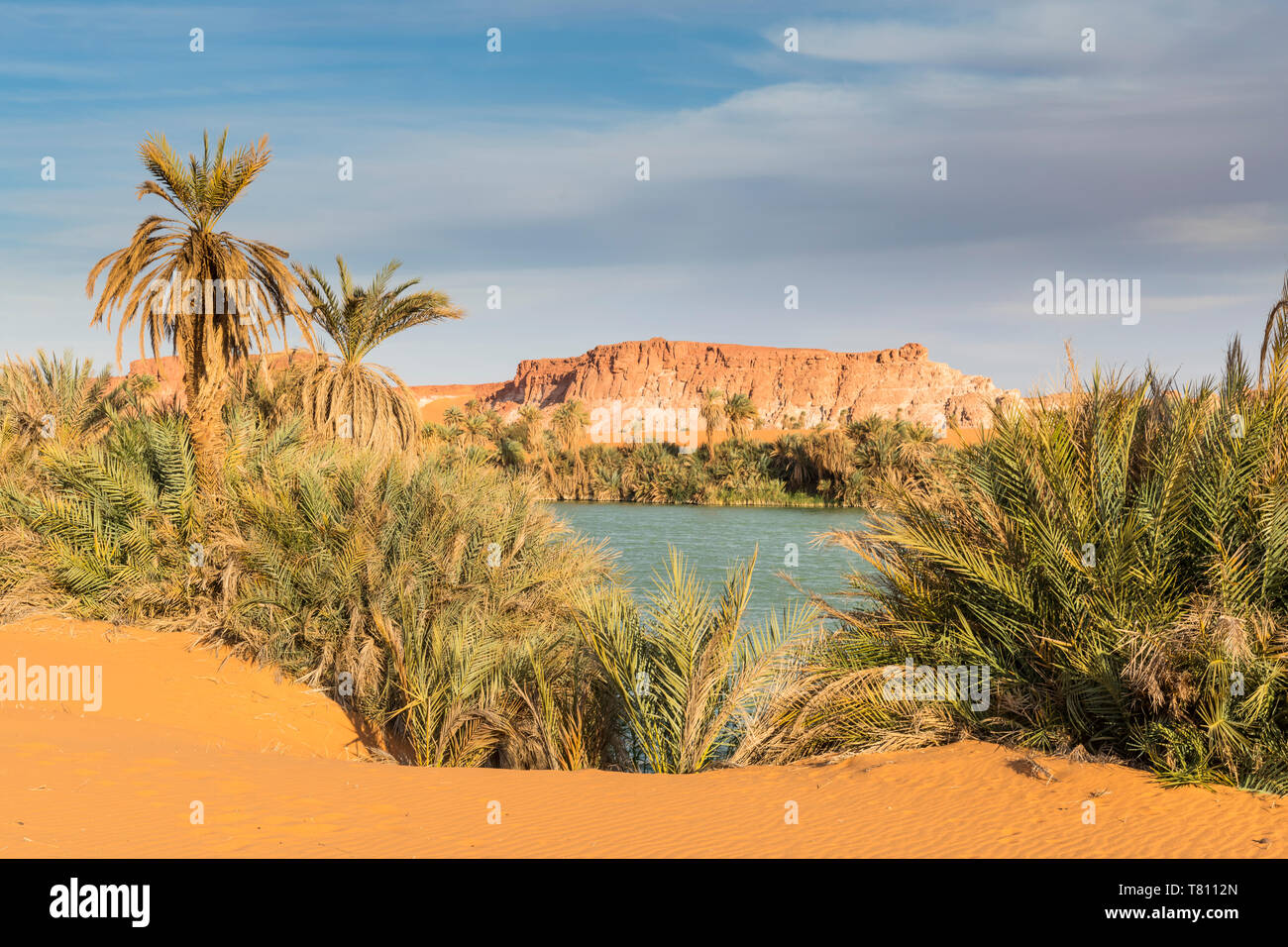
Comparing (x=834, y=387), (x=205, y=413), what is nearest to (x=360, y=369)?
(x=205, y=413)

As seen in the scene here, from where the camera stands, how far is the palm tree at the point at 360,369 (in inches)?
683

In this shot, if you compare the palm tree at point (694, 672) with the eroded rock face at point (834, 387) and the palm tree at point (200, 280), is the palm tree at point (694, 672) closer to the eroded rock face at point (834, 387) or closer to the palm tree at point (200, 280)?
the palm tree at point (200, 280)

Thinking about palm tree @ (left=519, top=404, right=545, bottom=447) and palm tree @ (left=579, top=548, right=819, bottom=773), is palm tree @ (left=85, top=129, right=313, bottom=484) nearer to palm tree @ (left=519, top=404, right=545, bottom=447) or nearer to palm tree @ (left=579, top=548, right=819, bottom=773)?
palm tree @ (left=579, top=548, right=819, bottom=773)

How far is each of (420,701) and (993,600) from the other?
16.5ft

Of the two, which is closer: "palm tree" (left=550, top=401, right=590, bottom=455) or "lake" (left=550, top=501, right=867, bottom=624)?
"lake" (left=550, top=501, right=867, bottom=624)

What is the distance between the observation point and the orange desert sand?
4.93 m

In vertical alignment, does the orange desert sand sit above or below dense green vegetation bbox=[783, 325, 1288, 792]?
below

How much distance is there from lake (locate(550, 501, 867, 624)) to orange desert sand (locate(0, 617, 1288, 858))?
5.01m

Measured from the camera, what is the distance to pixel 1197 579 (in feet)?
20.3

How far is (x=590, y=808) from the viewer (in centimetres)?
577

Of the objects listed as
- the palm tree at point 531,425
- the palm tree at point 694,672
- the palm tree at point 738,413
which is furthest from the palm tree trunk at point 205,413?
the palm tree at point 738,413

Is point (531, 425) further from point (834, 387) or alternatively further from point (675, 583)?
point (834, 387)

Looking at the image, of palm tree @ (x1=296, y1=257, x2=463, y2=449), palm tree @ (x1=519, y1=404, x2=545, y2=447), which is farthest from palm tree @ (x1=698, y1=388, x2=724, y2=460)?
palm tree @ (x1=296, y1=257, x2=463, y2=449)

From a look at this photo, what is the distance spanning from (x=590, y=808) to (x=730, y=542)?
24.9 m
